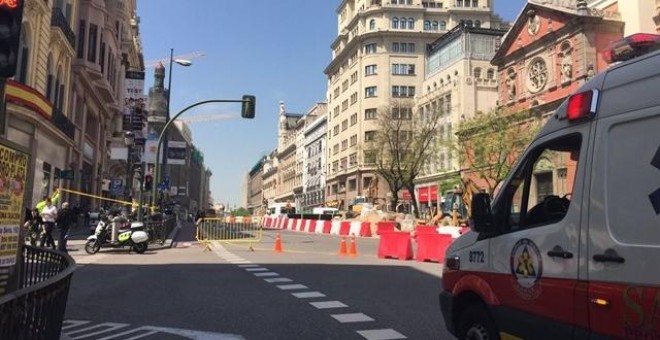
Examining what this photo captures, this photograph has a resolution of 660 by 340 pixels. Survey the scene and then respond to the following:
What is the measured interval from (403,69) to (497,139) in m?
48.6

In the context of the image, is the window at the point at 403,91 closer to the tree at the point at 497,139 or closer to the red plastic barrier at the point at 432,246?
the tree at the point at 497,139

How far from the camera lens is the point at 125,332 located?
24.3 feet

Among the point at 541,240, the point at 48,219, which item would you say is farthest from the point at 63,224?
the point at 541,240

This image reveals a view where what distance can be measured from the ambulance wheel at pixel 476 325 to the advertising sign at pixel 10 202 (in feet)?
13.4

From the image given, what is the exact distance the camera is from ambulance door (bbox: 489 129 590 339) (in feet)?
12.8

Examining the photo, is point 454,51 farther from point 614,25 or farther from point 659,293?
point 659,293

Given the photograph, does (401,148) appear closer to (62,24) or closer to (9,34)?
(62,24)

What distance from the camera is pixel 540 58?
54406 mm

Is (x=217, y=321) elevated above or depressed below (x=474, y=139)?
below

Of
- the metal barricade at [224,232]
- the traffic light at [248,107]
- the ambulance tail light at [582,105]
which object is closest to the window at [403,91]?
the metal barricade at [224,232]

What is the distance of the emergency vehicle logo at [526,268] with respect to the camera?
4.20m

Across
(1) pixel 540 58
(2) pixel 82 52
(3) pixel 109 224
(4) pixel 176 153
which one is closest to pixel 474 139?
(1) pixel 540 58

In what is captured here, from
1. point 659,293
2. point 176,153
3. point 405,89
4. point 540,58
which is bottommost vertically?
point 659,293

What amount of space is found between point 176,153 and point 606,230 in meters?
41.4
